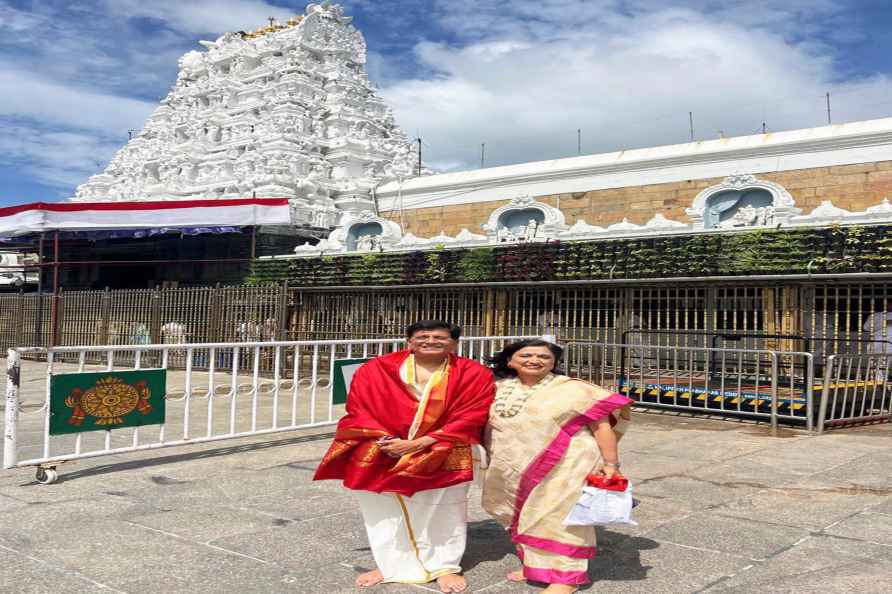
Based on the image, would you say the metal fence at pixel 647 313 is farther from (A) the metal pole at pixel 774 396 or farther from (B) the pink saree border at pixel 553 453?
(B) the pink saree border at pixel 553 453

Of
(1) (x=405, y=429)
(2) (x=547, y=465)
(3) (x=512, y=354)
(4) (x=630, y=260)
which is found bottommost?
(2) (x=547, y=465)

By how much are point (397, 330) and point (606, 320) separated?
3.95 metres

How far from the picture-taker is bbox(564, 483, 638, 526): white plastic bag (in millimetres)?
3078

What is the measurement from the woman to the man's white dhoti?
7.4 inches

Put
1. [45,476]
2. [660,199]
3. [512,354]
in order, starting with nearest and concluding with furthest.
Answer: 1. [512,354]
2. [45,476]
3. [660,199]

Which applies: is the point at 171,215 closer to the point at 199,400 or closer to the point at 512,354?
the point at 199,400

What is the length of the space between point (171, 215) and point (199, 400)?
7.34 m

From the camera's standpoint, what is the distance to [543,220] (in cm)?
1495

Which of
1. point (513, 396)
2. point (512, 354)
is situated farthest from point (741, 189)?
point (513, 396)

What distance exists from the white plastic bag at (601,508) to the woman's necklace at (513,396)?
0.49 m

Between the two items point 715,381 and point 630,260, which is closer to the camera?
point 715,381

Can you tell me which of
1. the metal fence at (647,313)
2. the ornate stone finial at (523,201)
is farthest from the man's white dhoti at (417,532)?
the ornate stone finial at (523,201)

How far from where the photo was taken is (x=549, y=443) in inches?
130

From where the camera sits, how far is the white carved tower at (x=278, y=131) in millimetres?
22734
